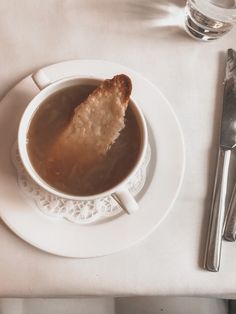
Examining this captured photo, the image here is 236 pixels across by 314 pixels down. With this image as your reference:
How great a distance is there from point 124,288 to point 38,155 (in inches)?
8.7

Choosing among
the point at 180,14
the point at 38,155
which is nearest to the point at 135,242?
the point at 38,155

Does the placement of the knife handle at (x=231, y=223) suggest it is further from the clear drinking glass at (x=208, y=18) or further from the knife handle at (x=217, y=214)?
the clear drinking glass at (x=208, y=18)

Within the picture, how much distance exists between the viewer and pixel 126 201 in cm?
57

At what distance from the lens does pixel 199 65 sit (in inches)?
28.6

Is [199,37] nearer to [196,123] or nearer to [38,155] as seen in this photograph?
[196,123]

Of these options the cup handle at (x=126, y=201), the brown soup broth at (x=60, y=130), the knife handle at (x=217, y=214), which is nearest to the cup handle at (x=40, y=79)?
the brown soup broth at (x=60, y=130)

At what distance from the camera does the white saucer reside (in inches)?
23.6

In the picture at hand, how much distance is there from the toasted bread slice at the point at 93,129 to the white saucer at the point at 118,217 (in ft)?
0.23

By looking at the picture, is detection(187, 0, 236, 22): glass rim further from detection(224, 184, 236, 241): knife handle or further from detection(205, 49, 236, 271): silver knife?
detection(224, 184, 236, 241): knife handle

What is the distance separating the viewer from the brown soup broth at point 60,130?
1.94ft

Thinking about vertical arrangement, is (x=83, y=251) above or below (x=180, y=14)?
below

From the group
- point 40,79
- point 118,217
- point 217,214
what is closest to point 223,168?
point 217,214

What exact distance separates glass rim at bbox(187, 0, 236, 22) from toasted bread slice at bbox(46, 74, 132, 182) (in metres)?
0.21

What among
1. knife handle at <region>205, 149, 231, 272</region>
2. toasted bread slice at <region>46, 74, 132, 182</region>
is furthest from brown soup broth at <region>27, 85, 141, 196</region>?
knife handle at <region>205, 149, 231, 272</region>
